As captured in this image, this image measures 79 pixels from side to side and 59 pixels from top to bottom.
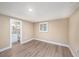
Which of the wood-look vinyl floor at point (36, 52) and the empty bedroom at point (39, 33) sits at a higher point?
the empty bedroom at point (39, 33)

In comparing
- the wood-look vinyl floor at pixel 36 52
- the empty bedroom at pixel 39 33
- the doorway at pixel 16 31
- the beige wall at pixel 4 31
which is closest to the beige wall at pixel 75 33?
the empty bedroom at pixel 39 33

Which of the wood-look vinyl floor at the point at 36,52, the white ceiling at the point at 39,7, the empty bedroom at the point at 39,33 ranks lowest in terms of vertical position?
the wood-look vinyl floor at the point at 36,52

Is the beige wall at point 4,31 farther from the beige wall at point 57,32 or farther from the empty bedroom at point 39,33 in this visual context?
the beige wall at point 57,32

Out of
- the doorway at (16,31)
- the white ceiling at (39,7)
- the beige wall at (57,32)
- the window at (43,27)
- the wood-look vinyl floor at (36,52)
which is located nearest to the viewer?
the white ceiling at (39,7)

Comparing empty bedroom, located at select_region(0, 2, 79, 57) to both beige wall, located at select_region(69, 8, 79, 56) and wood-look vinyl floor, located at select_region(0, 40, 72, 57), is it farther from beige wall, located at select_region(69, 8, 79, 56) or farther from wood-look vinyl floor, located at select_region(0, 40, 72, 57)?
beige wall, located at select_region(69, 8, 79, 56)

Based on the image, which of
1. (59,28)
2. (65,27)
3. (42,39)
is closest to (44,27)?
(42,39)

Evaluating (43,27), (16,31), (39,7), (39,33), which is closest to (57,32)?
(43,27)

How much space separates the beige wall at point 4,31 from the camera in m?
2.93

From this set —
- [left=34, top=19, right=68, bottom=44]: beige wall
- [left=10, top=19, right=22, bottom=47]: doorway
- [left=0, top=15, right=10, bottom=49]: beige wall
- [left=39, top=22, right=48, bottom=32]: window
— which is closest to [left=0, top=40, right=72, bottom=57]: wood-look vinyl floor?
[left=0, top=15, right=10, bottom=49]: beige wall

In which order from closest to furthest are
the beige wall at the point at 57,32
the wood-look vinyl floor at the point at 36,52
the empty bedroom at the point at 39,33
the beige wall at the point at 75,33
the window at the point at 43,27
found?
1. the beige wall at the point at 75,33
2. the wood-look vinyl floor at the point at 36,52
3. the empty bedroom at the point at 39,33
4. the beige wall at the point at 57,32
5. the window at the point at 43,27

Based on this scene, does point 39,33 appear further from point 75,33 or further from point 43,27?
point 75,33

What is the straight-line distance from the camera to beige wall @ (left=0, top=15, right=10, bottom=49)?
2932 mm

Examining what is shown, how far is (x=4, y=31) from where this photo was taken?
3.10m

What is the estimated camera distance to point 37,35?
614 centimetres
